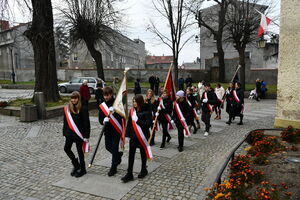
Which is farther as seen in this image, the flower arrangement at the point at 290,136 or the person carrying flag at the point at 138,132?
the flower arrangement at the point at 290,136

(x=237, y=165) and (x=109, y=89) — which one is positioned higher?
(x=109, y=89)

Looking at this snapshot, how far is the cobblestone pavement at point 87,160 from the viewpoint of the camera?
4.45m

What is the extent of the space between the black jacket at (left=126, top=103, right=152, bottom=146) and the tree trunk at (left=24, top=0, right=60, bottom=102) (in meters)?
9.97

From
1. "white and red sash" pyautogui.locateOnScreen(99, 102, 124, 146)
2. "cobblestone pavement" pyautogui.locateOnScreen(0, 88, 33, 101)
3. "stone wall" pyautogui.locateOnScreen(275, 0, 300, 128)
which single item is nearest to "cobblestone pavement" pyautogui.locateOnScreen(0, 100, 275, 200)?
"white and red sash" pyautogui.locateOnScreen(99, 102, 124, 146)

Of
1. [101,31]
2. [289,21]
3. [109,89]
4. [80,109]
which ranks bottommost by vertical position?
[80,109]

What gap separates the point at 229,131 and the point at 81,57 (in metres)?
48.7

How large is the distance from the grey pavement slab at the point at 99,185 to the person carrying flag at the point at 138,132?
0.65 feet

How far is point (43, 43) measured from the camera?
1301 cm

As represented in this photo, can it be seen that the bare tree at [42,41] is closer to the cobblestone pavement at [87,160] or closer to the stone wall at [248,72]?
the cobblestone pavement at [87,160]

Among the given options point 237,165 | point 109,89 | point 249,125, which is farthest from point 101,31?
point 237,165

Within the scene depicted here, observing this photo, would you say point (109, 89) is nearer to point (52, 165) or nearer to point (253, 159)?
point (52, 165)

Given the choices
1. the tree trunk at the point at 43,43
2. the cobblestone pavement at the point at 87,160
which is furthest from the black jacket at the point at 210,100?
the tree trunk at the point at 43,43

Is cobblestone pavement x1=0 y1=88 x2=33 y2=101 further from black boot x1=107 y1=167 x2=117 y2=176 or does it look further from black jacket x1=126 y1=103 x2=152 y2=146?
black jacket x1=126 y1=103 x2=152 y2=146

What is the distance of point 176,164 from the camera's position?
230 inches
